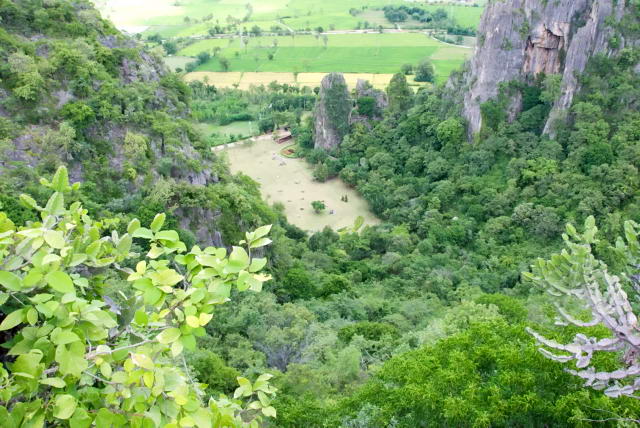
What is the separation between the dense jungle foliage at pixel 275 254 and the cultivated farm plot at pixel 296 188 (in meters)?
1.34

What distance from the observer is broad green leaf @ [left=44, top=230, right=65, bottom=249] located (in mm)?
2680

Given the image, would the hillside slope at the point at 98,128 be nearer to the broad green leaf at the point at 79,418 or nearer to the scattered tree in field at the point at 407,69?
the broad green leaf at the point at 79,418

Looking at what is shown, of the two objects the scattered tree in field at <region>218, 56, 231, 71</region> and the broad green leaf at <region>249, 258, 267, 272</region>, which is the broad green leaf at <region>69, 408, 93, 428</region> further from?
the scattered tree in field at <region>218, 56, 231, 71</region>

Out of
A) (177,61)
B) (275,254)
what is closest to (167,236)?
(275,254)

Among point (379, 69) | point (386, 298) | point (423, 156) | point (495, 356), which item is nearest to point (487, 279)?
point (386, 298)

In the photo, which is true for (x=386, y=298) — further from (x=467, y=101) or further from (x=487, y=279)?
(x=467, y=101)

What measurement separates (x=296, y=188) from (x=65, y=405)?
3659 cm

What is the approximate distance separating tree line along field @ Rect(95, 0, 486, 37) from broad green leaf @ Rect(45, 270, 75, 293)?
80.1 m

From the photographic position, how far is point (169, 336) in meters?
2.82

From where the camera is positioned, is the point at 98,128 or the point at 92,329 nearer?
the point at 92,329

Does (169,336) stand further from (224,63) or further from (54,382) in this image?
(224,63)

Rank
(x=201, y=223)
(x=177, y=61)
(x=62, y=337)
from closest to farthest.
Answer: (x=62, y=337), (x=201, y=223), (x=177, y=61)

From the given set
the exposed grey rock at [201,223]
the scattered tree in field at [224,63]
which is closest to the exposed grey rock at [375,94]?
the exposed grey rock at [201,223]

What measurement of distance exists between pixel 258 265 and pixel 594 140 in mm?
30784
